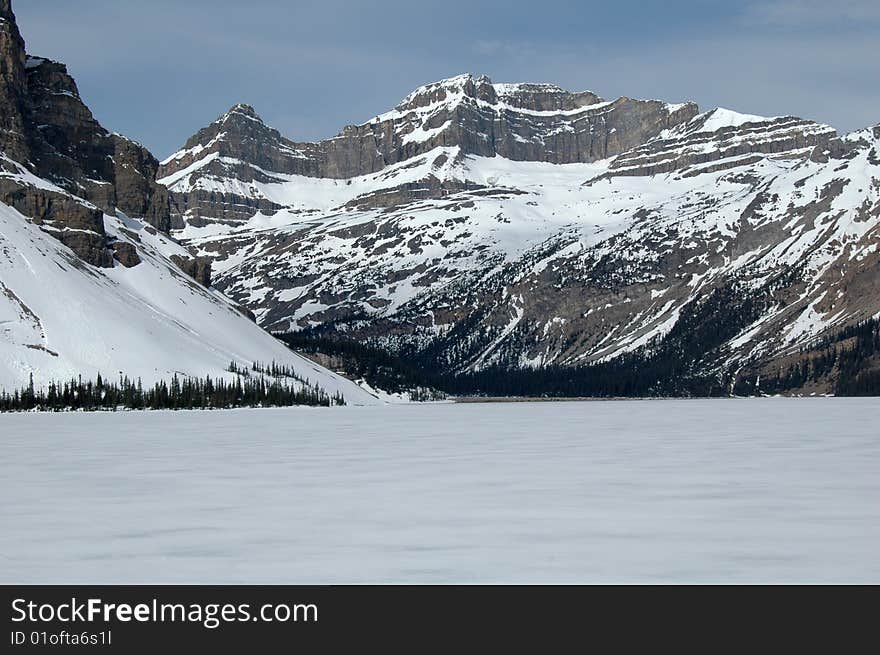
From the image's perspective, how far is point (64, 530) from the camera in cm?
3709

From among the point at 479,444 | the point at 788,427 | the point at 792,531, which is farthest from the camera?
the point at 788,427

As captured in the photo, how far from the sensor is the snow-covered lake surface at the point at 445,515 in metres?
29.8

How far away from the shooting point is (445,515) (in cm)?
4059

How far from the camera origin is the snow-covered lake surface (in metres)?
29.8
